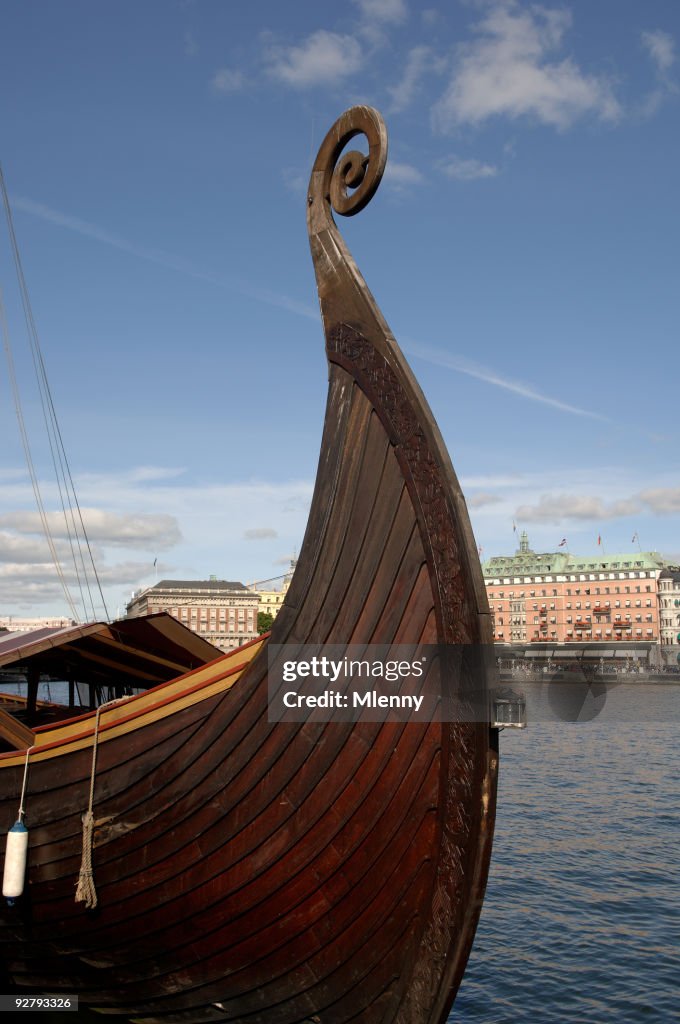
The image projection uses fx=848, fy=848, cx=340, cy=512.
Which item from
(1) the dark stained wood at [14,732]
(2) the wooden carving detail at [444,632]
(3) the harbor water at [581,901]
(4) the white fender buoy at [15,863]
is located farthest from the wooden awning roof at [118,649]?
(3) the harbor water at [581,901]

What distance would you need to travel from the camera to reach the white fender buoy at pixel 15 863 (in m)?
5.30

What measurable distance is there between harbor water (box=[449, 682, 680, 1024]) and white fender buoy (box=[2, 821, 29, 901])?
4620 mm

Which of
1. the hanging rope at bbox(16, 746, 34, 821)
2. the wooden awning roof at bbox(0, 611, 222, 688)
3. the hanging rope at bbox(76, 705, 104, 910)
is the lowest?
the hanging rope at bbox(76, 705, 104, 910)

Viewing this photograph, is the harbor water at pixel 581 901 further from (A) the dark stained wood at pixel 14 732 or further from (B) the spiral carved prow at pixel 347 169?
(B) the spiral carved prow at pixel 347 169

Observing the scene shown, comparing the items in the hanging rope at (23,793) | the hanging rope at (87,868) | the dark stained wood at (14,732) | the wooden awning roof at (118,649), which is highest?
the wooden awning roof at (118,649)

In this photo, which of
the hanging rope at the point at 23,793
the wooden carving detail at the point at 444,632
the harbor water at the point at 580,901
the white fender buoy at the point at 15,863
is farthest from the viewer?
→ the harbor water at the point at 580,901

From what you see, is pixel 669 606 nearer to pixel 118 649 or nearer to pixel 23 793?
pixel 118 649

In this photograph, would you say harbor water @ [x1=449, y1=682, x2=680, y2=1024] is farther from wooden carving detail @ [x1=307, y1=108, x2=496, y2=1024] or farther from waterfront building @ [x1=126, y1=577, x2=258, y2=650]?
waterfront building @ [x1=126, y1=577, x2=258, y2=650]

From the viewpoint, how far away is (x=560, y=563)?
4240 inches

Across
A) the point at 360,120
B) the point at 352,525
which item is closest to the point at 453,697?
the point at 352,525

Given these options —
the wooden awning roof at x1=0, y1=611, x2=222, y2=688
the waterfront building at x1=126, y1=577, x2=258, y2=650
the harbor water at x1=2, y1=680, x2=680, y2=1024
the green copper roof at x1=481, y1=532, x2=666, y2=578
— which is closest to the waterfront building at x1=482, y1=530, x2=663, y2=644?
the green copper roof at x1=481, y1=532, x2=666, y2=578

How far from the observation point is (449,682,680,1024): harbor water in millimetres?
8266

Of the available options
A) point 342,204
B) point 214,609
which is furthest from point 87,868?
point 214,609

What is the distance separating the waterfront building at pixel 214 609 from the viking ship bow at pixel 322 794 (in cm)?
10071
